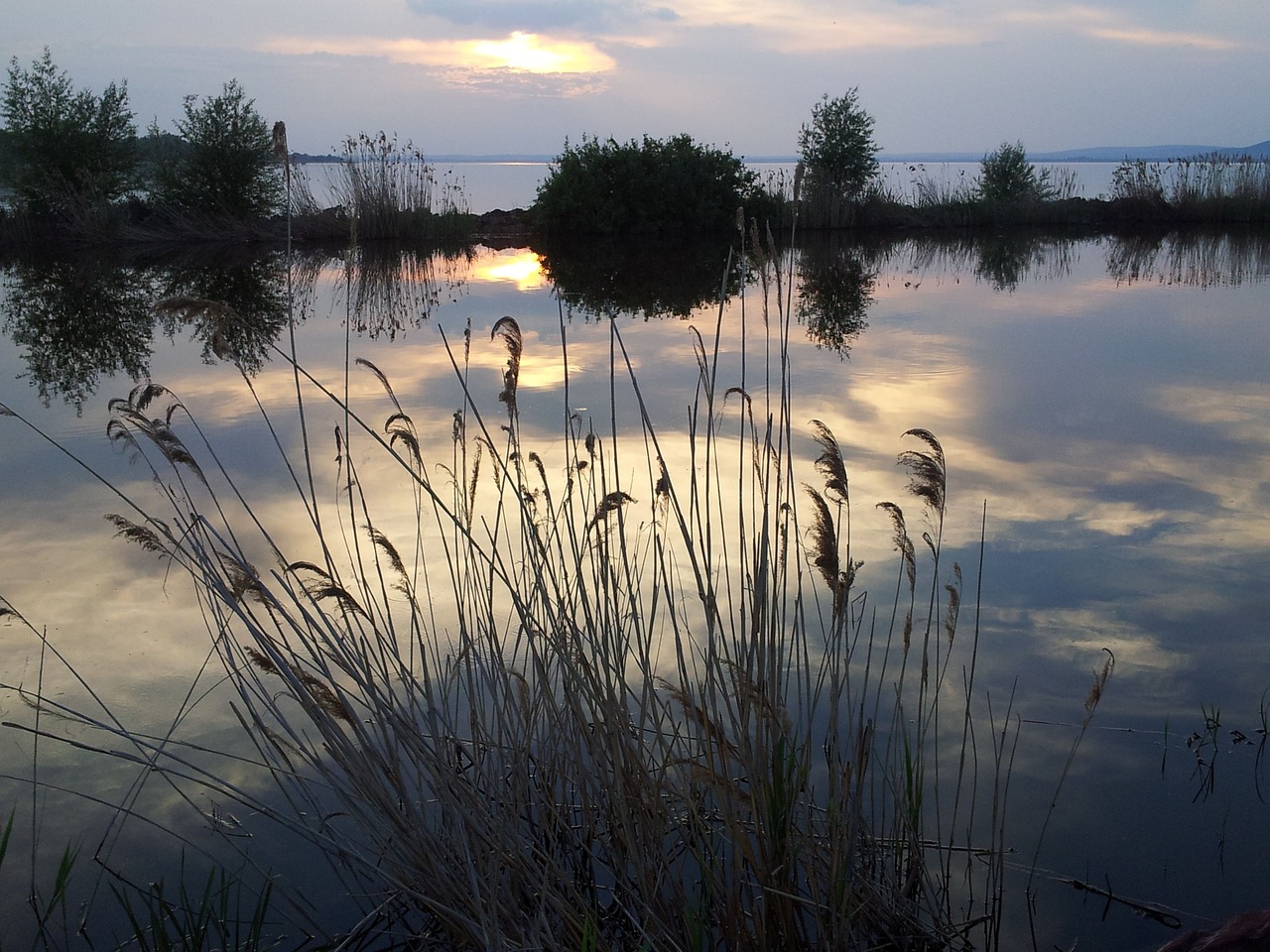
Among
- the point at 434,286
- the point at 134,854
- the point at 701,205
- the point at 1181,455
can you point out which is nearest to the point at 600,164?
the point at 701,205

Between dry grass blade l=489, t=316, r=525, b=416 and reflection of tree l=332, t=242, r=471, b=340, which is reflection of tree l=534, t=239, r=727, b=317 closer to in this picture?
reflection of tree l=332, t=242, r=471, b=340

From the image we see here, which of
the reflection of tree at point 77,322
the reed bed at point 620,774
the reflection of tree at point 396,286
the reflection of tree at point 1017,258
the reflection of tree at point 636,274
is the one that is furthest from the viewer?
the reflection of tree at point 1017,258

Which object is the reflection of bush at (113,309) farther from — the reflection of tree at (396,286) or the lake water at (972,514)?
the reflection of tree at (396,286)

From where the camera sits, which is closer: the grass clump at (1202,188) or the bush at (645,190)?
the bush at (645,190)

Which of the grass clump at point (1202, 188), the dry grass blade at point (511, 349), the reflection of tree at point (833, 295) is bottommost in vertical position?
the reflection of tree at point (833, 295)

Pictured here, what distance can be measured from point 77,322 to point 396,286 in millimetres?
3143

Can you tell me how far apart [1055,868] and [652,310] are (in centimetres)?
713

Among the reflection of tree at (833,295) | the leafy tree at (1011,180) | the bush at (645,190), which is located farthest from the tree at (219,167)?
the leafy tree at (1011,180)

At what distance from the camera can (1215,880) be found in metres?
1.80

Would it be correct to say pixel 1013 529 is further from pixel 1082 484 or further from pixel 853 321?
pixel 853 321

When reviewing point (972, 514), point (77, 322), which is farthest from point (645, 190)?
point (972, 514)

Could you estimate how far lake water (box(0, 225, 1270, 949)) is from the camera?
1.96 metres

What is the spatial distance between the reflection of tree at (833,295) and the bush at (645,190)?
97.4 inches

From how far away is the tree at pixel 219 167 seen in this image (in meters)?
15.1
